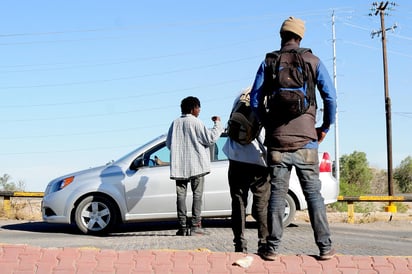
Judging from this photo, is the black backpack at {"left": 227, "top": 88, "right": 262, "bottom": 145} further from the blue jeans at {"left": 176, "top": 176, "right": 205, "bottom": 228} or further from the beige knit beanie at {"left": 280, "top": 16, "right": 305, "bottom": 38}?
the blue jeans at {"left": 176, "top": 176, "right": 205, "bottom": 228}

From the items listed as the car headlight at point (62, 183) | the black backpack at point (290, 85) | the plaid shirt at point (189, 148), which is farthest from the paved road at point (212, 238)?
the black backpack at point (290, 85)

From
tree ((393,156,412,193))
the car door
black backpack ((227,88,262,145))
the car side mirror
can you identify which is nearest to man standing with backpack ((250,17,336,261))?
black backpack ((227,88,262,145))

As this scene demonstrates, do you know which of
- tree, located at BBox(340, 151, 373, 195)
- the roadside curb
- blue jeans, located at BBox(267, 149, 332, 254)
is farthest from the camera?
tree, located at BBox(340, 151, 373, 195)

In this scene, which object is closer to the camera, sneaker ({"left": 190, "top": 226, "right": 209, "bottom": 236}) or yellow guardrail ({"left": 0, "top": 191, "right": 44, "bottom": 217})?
sneaker ({"left": 190, "top": 226, "right": 209, "bottom": 236})

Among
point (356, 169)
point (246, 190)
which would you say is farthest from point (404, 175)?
point (246, 190)

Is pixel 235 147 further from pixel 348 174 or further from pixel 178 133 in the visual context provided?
pixel 348 174

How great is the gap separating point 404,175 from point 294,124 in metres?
69.2

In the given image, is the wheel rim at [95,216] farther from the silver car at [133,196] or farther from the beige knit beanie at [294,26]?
the beige knit beanie at [294,26]

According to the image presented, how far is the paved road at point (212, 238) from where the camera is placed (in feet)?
26.8

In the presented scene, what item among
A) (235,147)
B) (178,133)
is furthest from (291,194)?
(235,147)

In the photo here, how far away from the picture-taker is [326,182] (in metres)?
11.5

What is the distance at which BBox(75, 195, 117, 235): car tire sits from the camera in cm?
1088

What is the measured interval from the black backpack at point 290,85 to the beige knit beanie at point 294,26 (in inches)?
7.1

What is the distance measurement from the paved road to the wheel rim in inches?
8.5
